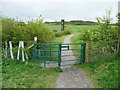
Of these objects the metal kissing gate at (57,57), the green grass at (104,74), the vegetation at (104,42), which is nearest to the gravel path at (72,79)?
the green grass at (104,74)

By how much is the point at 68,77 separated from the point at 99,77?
4.16 feet

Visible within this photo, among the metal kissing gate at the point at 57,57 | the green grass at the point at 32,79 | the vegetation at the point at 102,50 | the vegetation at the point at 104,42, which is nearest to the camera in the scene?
the green grass at the point at 32,79

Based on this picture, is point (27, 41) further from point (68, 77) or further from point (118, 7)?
point (118, 7)

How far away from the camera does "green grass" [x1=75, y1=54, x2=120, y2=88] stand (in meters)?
3.91

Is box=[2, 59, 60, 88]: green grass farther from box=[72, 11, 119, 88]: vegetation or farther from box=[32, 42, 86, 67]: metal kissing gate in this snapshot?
Answer: box=[72, 11, 119, 88]: vegetation

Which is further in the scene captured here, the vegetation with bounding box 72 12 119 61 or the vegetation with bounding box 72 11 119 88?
the vegetation with bounding box 72 12 119 61

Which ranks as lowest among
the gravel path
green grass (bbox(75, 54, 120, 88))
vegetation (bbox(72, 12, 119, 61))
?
the gravel path

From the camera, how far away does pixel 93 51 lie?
693cm

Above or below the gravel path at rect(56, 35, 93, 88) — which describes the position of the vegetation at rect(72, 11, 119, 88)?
above

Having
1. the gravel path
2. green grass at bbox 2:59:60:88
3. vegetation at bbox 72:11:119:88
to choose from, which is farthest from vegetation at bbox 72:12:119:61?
green grass at bbox 2:59:60:88

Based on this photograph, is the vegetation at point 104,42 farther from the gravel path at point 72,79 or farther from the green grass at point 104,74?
the gravel path at point 72,79

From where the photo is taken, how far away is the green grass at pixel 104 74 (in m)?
3.91

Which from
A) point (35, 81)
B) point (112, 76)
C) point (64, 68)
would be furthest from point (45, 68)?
point (112, 76)

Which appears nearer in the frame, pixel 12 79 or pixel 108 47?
pixel 12 79
